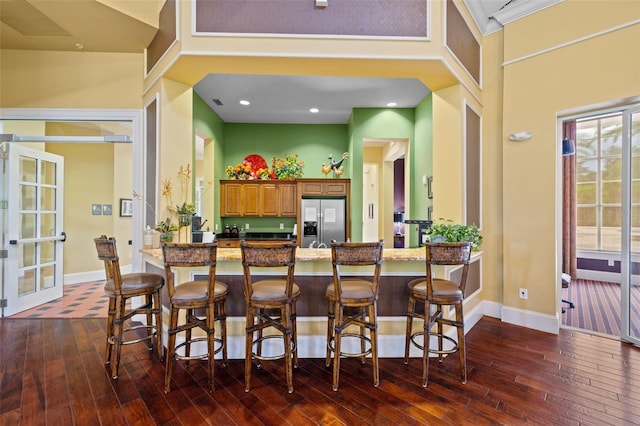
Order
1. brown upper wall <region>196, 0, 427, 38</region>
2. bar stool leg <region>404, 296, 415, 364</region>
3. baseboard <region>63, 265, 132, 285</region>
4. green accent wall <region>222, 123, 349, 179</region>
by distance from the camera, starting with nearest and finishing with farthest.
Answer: bar stool leg <region>404, 296, 415, 364</region> → brown upper wall <region>196, 0, 427, 38</region> → baseboard <region>63, 265, 132, 285</region> → green accent wall <region>222, 123, 349, 179</region>

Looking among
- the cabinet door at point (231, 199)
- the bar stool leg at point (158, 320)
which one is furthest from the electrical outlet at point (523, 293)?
the cabinet door at point (231, 199)

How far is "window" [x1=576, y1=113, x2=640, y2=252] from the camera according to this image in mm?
5461

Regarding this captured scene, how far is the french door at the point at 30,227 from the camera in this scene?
144 inches

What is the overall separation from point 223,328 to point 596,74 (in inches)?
169

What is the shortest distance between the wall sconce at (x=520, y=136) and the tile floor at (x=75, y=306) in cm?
541

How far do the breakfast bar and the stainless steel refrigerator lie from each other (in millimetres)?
2884

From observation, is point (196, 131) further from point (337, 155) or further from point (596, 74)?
point (596, 74)

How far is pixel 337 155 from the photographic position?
20.3 ft

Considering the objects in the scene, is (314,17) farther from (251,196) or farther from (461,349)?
(251,196)

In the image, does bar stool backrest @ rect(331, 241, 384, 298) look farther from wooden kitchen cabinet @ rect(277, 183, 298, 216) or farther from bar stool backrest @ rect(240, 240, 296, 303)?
wooden kitchen cabinet @ rect(277, 183, 298, 216)

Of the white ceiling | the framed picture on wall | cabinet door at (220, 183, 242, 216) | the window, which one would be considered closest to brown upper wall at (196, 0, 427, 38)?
the white ceiling

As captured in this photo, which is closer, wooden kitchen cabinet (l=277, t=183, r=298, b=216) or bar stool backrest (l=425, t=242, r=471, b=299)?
bar stool backrest (l=425, t=242, r=471, b=299)

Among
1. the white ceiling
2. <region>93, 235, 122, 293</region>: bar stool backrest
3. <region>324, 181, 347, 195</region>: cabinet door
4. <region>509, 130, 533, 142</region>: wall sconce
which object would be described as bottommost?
<region>93, 235, 122, 293</region>: bar stool backrest

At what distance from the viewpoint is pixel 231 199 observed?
18.8ft
